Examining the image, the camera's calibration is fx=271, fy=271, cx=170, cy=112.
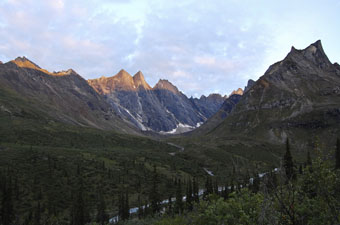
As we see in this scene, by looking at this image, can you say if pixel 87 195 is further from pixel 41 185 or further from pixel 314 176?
pixel 314 176

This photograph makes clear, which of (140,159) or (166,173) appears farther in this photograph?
(140,159)

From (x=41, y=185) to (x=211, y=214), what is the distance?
101 m

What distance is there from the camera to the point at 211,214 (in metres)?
22.6

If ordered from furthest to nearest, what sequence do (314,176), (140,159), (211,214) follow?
(140,159) → (211,214) → (314,176)

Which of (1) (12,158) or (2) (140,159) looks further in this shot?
(2) (140,159)

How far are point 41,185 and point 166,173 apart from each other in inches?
2591

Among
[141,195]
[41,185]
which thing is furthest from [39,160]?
[141,195]

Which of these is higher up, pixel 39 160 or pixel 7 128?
pixel 7 128

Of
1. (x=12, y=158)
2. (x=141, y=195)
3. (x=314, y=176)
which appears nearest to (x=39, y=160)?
(x=12, y=158)

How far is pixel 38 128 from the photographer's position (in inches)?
7756

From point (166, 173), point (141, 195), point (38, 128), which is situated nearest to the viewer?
point (141, 195)

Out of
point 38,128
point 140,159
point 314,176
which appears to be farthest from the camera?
point 38,128

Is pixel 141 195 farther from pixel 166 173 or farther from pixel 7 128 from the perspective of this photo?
pixel 7 128

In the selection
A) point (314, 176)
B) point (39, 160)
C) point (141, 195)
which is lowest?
point (141, 195)
